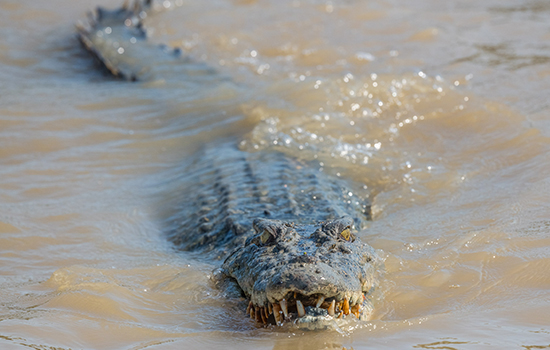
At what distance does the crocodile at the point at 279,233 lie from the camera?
2510 mm

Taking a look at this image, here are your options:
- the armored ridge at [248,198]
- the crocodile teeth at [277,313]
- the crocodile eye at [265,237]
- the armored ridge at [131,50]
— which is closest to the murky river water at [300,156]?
the crocodile teeth at [277,313]

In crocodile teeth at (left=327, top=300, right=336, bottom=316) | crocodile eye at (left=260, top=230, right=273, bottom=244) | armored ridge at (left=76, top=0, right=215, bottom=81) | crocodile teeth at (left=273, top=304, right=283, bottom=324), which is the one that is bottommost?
crocodile teeth at (left=273, top=304, right=283, bottom=324)

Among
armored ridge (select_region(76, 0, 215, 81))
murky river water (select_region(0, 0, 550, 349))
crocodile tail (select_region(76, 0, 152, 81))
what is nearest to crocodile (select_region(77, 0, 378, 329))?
murky river water (select_region(0, 0, 550, 349))

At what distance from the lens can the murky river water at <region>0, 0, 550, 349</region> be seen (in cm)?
268

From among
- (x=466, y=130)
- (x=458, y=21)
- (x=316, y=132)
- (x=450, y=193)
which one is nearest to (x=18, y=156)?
(x=316, y=132)

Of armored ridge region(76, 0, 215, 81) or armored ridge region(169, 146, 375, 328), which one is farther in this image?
armored ridge region(76, 0, 215, 81)

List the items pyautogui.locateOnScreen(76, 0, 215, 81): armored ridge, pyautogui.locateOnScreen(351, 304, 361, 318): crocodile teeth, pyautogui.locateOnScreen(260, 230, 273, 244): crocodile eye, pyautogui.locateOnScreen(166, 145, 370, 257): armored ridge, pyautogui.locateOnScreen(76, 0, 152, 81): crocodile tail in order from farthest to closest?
pyautogui.locateOnScreen(76, 0, 152, 81): crocodile tail → pyautogui.locateOnScreen(76, 0, 215, 81): armored ridge → pyautogui.locateOnScreen(166, 145, 370, 257): armored ridge → pyautogui.locateOnScreen(260, 230, 273, 244): crocodile eye → pyautogui.locateOnScreen(351, 304, 361, 318): crocodile teeth

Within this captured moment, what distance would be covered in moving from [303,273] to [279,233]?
486 millimetres

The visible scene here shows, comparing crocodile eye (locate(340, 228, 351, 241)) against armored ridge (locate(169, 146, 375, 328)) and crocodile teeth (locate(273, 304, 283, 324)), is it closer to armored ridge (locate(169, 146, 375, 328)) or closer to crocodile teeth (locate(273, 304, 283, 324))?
armored ridge (locate(169, 146, 375, 328))

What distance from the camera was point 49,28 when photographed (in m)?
9.45

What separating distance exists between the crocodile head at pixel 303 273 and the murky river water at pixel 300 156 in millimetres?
96

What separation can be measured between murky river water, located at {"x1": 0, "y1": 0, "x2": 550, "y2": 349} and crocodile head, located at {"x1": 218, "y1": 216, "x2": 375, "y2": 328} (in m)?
0.10

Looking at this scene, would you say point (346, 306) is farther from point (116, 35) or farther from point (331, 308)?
point (116, 35)

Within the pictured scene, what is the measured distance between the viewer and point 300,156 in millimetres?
4891
